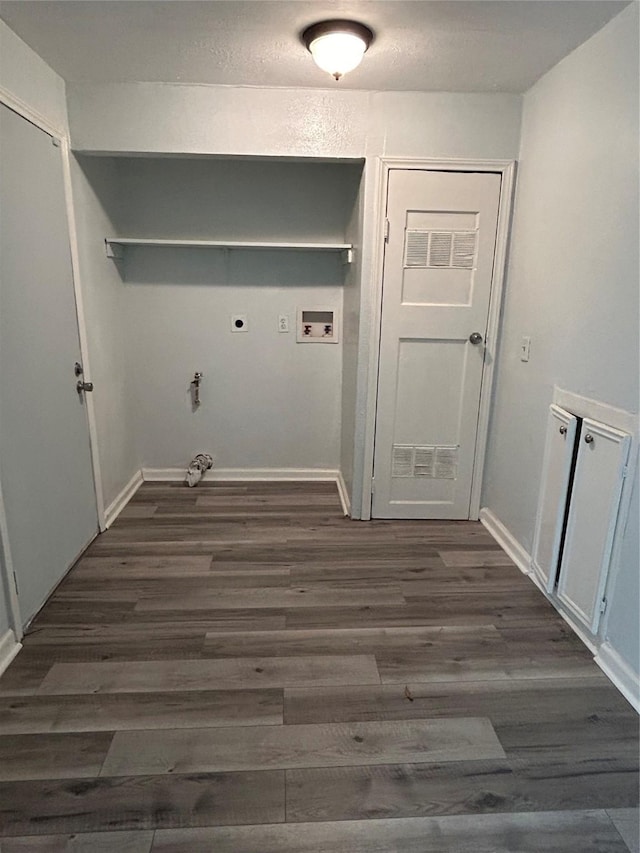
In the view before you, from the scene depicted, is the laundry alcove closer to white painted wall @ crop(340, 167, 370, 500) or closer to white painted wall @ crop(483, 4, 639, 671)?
white painted wall @ crop(340, 167, 370, 500)

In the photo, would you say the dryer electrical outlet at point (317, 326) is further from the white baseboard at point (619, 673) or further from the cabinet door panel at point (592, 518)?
the white baseboard at point (619, 673)

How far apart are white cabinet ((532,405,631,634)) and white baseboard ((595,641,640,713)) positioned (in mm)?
87

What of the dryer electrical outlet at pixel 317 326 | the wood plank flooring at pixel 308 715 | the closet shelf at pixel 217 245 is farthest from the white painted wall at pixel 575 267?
the dryer electrical outlet at pixel 317 326

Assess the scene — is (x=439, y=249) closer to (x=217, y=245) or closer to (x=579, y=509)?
(x=217, y=245)

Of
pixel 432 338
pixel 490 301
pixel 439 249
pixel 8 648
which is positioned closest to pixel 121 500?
pixel 8 648

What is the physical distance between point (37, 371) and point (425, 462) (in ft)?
7.01

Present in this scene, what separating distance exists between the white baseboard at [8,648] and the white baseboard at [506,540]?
2323mm

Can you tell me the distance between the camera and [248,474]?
374cm

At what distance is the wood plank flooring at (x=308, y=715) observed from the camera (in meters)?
1.33

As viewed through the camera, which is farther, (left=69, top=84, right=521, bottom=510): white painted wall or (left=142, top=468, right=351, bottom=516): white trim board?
(left=142, top=468, right=351, bottom=516): white trim board

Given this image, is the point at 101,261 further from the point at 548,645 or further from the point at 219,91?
the point at 548,645

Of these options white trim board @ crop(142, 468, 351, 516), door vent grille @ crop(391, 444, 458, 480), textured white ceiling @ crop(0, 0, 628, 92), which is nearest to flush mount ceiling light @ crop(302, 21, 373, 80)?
textured white ceiling @ crop(0, 0, 628, 92)

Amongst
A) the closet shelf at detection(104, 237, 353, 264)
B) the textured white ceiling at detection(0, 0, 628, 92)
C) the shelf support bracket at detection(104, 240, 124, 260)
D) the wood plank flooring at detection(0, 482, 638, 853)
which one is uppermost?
the textured white ceiling at detection(0, 0, 628, 92)

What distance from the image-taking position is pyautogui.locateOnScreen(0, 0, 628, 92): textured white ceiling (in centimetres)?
179
